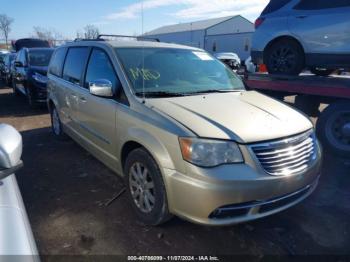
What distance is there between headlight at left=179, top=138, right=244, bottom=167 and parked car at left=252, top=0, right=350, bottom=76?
3760 mm

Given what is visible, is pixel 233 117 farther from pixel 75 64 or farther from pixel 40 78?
pixel 40 78

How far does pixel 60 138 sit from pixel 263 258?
4549 millimetres

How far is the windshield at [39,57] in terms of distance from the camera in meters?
9.71

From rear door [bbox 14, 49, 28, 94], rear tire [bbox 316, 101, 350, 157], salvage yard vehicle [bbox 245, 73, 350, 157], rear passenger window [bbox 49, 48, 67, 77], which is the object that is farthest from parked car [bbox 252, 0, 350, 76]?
rear door [bbox 14, 49, 28, 94]

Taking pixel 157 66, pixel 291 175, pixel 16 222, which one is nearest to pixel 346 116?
pixel 291 175

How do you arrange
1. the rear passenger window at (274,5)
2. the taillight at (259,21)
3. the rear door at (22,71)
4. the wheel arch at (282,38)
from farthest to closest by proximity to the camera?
the rear door at (22,71) < the taillight at (259,21) < the rear passenger window at (274,5) < the wheel arch at (282,38)

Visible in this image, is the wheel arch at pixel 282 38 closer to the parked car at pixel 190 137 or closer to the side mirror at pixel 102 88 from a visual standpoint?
the parked car at pixel 190 137

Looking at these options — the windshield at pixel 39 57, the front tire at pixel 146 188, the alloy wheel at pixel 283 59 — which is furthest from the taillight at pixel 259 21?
the windshield at pixel 39 57

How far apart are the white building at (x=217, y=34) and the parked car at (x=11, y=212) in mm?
36357

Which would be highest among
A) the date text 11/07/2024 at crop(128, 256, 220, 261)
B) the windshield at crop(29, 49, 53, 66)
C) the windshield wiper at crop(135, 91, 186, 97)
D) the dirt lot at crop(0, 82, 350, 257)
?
the windshield at crop(29, 49, 53, 66)

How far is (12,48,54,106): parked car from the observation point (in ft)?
29.3

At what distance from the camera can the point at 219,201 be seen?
245cm

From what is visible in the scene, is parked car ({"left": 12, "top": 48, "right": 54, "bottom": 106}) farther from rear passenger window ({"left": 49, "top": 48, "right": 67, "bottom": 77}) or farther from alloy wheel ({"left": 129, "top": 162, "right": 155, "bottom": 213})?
Answer: alloy wheel ({"left": 129, "top": 162, "right": 155, "bottom": 213})

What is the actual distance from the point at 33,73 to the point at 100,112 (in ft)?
21.2
